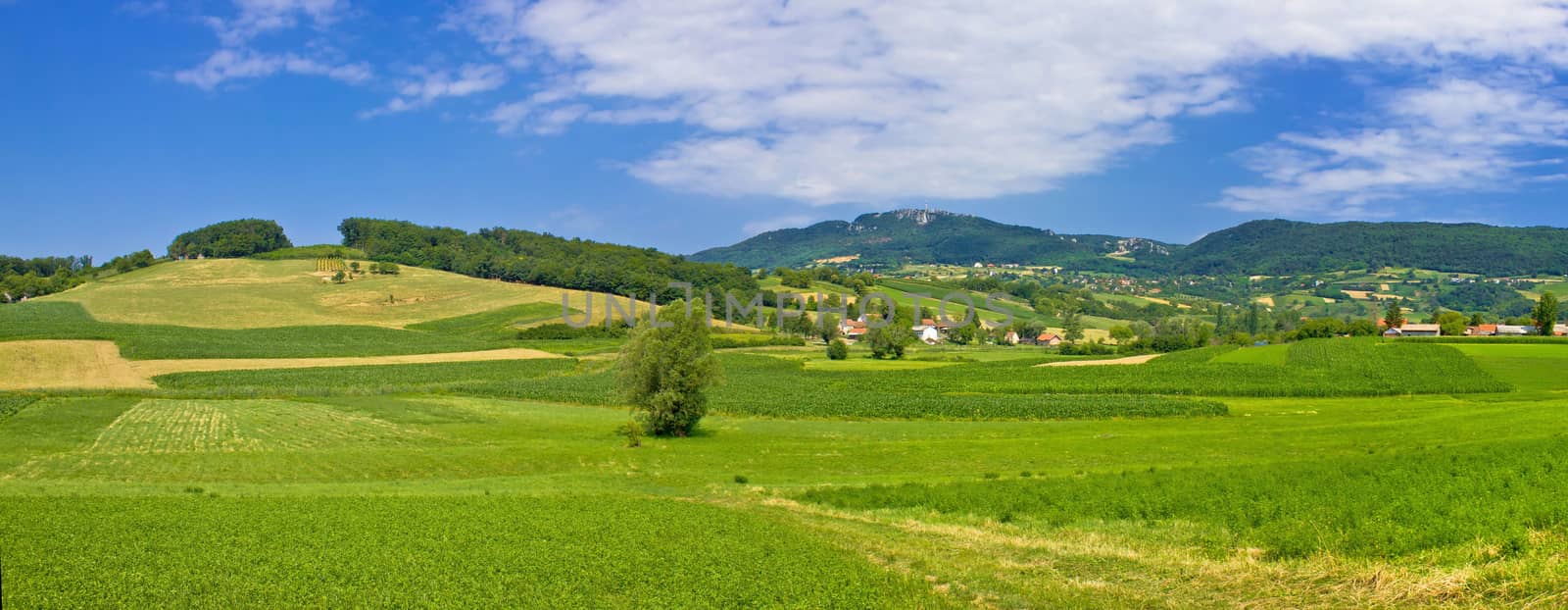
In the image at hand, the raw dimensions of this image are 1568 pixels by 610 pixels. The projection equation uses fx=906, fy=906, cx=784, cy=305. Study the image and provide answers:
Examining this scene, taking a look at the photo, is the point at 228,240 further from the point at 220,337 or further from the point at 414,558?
the point at 414,558

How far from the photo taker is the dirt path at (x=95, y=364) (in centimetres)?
6366

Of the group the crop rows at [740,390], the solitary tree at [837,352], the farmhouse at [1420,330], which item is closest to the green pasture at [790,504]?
the crop rows at [740,390]

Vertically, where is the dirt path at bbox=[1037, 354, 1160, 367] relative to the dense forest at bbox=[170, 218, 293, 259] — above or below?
below

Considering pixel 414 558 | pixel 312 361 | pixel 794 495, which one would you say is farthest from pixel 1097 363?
pixel 414 558

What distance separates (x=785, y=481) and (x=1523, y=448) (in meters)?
21.9

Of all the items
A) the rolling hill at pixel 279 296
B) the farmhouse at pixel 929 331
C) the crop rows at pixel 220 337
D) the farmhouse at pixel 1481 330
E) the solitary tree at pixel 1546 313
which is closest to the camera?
the crop rows at pixel 220 337

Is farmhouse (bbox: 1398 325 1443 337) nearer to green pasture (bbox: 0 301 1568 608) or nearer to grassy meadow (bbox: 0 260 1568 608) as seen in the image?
grassy meadow (bbox: 0 260 1568 608)

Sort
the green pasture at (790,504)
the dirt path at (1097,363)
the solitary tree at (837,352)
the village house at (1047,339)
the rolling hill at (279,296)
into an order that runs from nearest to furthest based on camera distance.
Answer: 1. the green pasture at (790,504)
2. the dirt path at (1097,363)
3. the solitary tree at (837,352)
4. the rolling hill at (279,296)
5. the village house at (1047,339)

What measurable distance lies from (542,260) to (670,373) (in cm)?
12812

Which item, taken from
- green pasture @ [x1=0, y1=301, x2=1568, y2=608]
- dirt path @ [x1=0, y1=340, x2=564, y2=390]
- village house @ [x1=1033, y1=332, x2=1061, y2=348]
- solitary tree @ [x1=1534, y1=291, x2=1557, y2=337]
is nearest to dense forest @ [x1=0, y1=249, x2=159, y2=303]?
dirt path @ [x1=0, y1=340, x2=564, y2=390]

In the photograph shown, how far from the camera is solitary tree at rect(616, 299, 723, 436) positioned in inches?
1827

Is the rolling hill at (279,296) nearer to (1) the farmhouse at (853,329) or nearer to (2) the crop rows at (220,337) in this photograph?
(2) the crop rows at (220,337)

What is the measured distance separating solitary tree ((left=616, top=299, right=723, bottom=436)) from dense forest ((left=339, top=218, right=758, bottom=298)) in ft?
349

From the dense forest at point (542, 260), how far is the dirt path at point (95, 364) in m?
69.9
